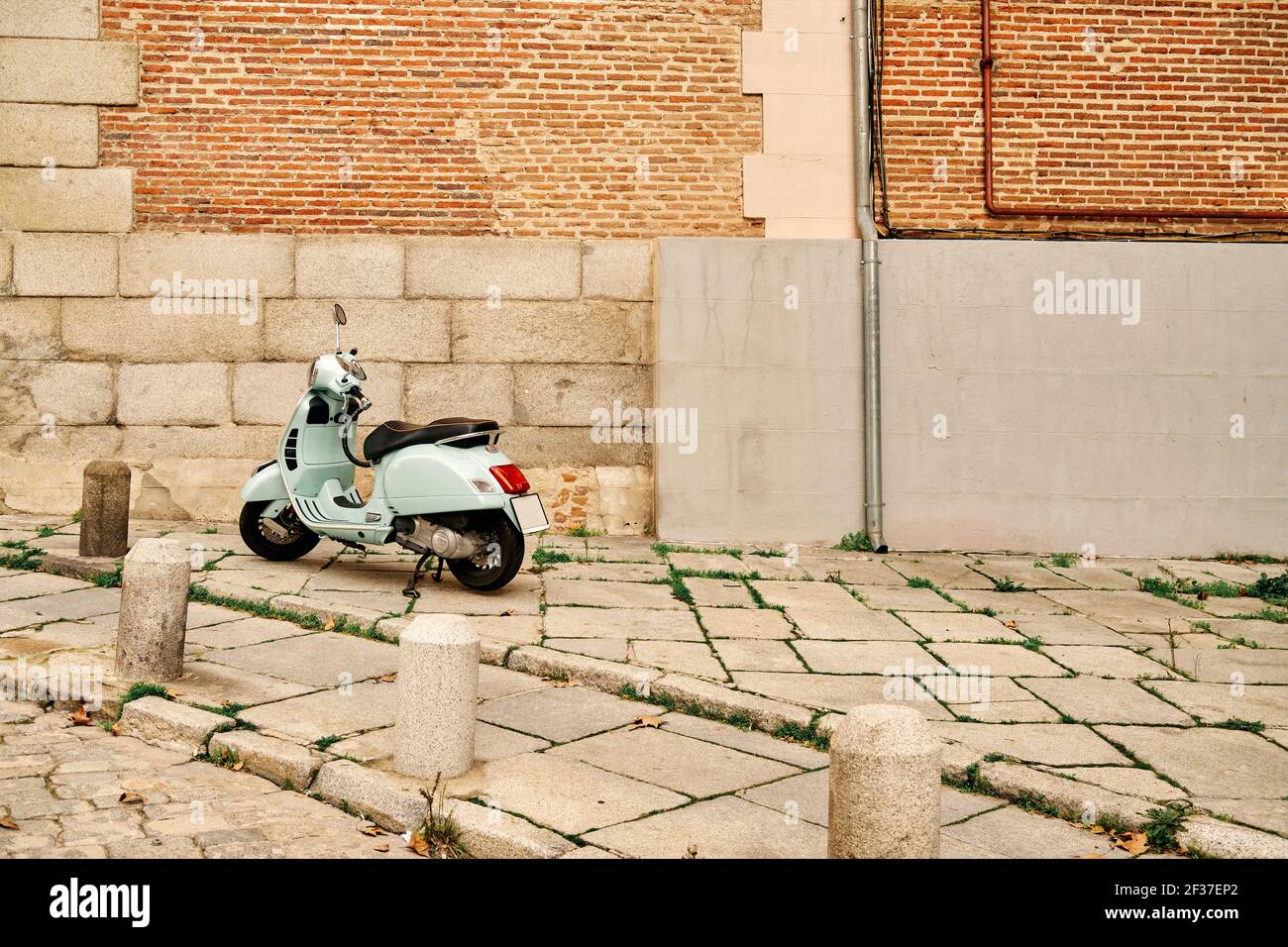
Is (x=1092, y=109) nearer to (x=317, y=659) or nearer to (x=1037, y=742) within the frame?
(x=1037, y=742)

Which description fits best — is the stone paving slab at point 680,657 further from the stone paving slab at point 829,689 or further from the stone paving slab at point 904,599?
the stone paving slab at point 904,599

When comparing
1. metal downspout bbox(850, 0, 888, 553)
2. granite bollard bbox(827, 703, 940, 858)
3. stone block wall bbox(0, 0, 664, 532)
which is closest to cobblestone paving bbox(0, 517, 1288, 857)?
granite bollard bbox(827, 703, 940, 858)

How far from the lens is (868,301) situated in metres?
8.94

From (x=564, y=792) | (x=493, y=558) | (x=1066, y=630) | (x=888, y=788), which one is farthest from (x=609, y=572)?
(x=888, y=788)

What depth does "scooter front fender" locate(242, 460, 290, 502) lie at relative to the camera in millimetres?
7117

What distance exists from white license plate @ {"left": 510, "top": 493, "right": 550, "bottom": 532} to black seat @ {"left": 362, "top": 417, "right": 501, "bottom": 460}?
18.6 inches

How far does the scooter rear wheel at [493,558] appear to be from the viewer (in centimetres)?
646

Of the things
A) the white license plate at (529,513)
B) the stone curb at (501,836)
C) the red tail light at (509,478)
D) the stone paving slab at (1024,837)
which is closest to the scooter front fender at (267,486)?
the red tail light at (509,478)

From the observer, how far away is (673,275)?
8914 millimetres

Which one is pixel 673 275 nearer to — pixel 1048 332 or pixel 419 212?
pixel 419 212

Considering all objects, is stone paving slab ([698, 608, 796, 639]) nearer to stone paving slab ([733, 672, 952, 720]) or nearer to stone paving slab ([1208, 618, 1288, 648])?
Result: stone paving slab ([733, 672, 952, 720])

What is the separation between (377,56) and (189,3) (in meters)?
1.52

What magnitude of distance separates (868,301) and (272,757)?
6.31 m

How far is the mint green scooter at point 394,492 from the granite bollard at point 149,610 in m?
1.78
